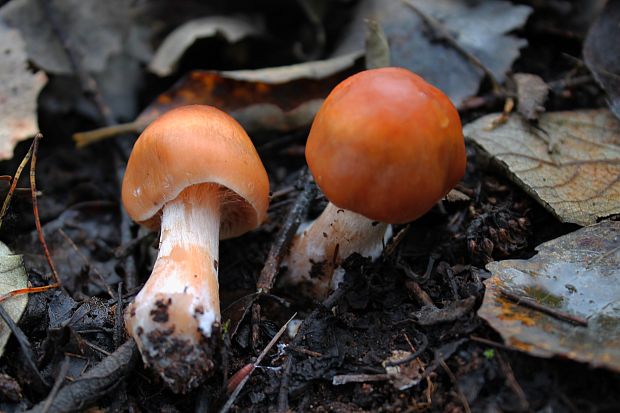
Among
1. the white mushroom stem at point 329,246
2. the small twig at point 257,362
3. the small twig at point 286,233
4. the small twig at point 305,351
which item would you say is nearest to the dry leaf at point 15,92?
the small twig at point 286,233

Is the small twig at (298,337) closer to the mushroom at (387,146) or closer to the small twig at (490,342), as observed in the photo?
the mushroom at (387,146)

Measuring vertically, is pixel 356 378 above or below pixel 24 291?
below

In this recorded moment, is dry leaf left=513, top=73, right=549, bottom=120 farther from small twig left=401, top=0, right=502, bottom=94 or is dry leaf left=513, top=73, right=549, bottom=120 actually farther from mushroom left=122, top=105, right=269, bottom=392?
mushroom left=122, top=105, right=269, bottom=392

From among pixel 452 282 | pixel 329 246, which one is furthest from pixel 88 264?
pixel 452 282

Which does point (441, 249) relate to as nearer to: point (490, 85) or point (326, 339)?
point (326, 339)

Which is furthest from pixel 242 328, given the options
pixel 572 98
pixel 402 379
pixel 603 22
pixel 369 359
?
pixel 603 22

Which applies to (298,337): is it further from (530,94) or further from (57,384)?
(530,94)
